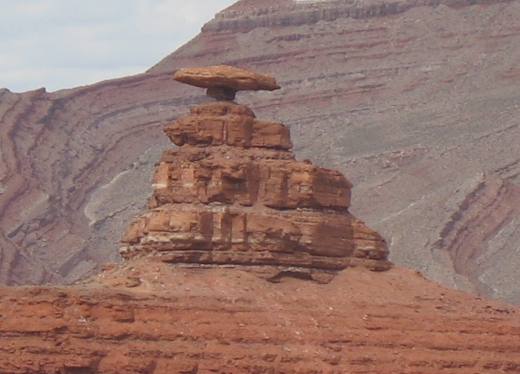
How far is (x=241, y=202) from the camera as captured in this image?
211 feet

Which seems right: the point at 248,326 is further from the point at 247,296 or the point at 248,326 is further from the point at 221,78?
the point at 221,78

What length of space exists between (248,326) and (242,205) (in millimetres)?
5377

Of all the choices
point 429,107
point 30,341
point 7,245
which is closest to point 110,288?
point 30,341

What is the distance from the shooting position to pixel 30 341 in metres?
55.4

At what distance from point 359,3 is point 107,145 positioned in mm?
15345

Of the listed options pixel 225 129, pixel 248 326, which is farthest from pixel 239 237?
pixel 248 326

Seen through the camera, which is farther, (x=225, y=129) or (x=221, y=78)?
(x=221, y=78)

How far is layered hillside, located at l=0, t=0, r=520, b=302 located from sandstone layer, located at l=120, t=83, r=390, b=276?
5821 cm

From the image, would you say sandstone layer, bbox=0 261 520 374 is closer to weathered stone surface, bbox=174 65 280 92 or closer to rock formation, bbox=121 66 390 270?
rock formation, bbox=121 66 390 270

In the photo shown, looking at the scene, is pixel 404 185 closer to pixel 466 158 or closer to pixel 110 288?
pixel 466 158

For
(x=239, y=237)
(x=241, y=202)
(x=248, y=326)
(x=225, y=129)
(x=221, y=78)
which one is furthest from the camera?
(x=221, y=78)

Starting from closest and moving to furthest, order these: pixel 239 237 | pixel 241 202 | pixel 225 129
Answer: pixel 239 237 < pixel 241 202 < pixel 225 129

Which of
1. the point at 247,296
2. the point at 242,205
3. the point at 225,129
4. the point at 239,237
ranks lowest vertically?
the point at 247,296

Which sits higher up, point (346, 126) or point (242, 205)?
point (242, 205)
